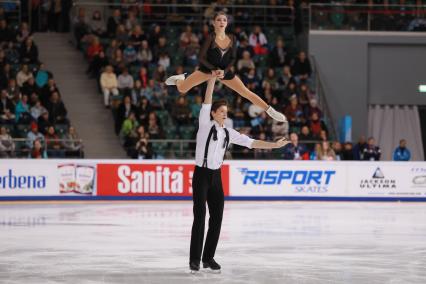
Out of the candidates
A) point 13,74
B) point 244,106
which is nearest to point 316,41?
point 244,106

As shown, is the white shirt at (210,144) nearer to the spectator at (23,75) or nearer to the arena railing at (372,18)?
the spectator at (23,75)

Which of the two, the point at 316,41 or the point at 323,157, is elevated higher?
the point at 316,41

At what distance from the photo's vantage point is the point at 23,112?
2456 cm

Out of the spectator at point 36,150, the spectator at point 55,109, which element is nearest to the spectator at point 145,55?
the spectator at point 55,109

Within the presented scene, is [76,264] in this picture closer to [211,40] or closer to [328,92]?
[211,40]

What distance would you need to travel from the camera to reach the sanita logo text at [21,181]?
73.2 feet

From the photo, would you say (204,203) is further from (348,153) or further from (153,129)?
(348,153)

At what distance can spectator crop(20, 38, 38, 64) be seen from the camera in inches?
1061

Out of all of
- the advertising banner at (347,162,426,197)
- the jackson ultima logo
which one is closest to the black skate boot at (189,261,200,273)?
the advertising banner at (347,162,426,197)

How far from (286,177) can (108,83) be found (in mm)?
6469

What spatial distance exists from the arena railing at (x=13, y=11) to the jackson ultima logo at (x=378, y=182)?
12.9 metres

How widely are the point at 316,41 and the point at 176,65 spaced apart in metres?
4.89

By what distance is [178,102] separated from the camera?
2573cm

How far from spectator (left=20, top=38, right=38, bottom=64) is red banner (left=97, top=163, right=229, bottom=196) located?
544 cm
